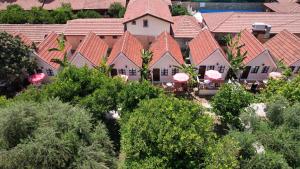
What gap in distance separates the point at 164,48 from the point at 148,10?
752 centimetres

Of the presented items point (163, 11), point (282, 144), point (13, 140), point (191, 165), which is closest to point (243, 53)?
point (163, 11)

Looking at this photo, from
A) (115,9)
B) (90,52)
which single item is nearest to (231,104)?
(90,52)

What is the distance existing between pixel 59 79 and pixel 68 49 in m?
13.6

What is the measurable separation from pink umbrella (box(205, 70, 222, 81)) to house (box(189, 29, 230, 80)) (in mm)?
1580

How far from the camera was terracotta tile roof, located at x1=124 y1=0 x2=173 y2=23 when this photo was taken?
1647 inches

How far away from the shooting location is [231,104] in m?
28.0

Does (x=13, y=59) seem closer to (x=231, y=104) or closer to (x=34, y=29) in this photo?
(x=34, y=29)

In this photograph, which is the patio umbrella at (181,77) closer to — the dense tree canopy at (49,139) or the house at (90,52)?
the house at (90,52)

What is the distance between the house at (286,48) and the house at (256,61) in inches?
83.5

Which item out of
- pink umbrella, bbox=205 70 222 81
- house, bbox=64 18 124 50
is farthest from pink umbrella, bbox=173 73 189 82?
house, bbox=64 18 124 50

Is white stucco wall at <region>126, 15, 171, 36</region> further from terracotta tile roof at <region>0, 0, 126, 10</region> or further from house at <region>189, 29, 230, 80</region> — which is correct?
terracotta tile roof at <region>0, 0, 126, 10</region>

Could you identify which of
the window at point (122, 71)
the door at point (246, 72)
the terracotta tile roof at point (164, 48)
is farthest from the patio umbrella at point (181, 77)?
the door at point (246, 72)

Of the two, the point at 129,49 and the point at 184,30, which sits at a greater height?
the point at 184,30

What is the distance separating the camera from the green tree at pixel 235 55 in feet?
124
